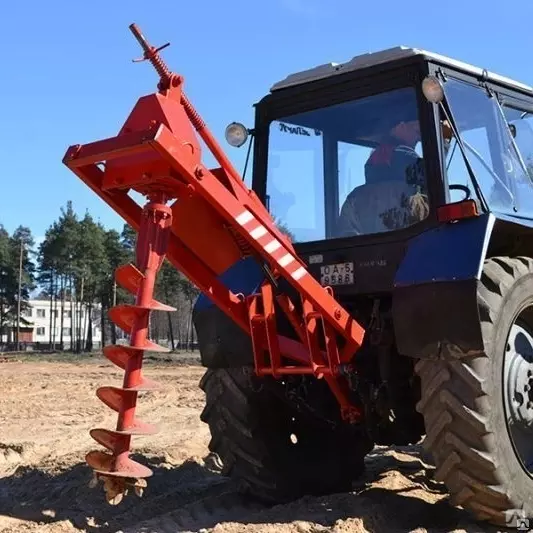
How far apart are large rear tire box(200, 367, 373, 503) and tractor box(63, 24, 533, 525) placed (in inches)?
0.5

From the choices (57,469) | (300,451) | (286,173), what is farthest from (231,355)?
(57,469)

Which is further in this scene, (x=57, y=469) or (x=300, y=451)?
(x=57, y=469)

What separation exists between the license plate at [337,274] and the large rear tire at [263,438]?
74cm

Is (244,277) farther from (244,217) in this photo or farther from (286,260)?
(244,217)

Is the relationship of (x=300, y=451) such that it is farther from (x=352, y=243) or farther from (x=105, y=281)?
(x=105, y=281)

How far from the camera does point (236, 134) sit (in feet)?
17.9

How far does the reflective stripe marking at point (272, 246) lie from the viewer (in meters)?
4.21

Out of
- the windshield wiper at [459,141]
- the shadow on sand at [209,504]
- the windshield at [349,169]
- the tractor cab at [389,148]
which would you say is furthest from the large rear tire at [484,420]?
the windshield at [349,169]

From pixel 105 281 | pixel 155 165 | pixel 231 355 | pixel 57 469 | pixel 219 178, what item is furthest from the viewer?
pixel 105 281

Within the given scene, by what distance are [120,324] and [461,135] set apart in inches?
88.6

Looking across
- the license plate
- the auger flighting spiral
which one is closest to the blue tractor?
the license plate

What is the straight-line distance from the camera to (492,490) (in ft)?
13.0

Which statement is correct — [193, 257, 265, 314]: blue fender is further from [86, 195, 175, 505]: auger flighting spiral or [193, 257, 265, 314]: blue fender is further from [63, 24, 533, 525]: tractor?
[86, 195, 175, 505]: auger flighting spiral

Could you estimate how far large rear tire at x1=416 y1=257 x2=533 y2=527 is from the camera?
3955mm
